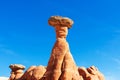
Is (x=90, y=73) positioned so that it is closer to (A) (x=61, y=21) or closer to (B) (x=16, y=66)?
(A) (x=61, y=21)

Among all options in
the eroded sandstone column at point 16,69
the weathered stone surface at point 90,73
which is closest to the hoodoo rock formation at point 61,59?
A: the weathered stone surface at point 90,73

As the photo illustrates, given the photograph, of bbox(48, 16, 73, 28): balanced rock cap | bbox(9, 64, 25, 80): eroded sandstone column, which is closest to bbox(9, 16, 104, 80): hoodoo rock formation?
bbox(48, 16, 73, 28): balanced rock cap

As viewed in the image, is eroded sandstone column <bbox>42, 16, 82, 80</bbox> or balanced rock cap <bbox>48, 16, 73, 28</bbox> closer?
eroded sandstone column <bbox>42, 16, 82, 80</bbox>

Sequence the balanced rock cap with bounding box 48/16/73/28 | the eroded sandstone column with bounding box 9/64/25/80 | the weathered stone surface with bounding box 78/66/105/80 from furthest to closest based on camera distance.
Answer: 1. the eroded sandstone column with bounding box 9/64/25/80
2. the weathered stone surface with bounding box 78/66/105/80
3. the balanced rock cap with bounding box 48/16/73/28

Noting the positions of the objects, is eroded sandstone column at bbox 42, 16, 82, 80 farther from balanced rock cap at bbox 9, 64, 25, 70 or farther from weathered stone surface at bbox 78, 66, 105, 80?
balanced rock cap at bbox 9, 64, 25, 70

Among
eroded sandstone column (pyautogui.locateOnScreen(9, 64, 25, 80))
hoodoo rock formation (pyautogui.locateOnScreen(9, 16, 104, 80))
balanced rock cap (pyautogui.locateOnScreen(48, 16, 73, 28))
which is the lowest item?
hoodoo rock formation (pyautogui.locateOnScreen(9, 16, 104, 80))

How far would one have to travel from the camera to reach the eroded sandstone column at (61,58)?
26.9m

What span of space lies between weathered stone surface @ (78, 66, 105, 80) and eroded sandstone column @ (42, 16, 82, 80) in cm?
689

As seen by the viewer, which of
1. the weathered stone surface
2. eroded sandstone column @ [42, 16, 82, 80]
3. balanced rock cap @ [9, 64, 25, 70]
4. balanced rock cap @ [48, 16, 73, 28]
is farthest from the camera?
balanced rock cap @ [9, 64, 25, 70]

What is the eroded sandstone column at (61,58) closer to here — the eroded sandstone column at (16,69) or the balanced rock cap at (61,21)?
the balanced rock cap at (61,21)

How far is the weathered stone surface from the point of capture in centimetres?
3466

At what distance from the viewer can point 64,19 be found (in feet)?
94.1

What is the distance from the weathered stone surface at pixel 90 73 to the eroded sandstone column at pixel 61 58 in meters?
6.89

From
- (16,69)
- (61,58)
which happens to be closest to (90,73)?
(61,58)
